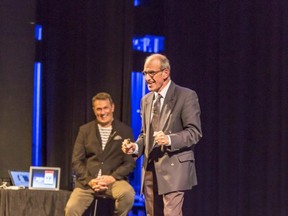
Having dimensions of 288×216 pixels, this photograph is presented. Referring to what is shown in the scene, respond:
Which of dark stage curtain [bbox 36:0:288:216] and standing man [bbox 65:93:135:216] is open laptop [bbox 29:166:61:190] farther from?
dark stage curtain [bbox 36:0:288:216]

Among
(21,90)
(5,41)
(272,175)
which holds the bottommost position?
(272,175)

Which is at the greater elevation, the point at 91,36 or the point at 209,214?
the point at 91,36

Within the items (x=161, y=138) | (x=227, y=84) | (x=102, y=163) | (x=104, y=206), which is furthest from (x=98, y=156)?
(x=161, y=138)

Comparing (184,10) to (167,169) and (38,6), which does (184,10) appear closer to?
(38,6)

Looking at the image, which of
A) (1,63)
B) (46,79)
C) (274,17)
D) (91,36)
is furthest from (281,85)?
(1,63)

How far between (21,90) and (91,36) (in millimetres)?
803

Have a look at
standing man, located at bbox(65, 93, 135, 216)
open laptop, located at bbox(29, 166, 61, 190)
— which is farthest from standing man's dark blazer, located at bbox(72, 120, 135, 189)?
open laptop, located at bbox(29, 166, 61, 190)

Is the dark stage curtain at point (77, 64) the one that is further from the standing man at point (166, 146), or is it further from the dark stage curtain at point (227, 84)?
the standing man at point (166, 146)

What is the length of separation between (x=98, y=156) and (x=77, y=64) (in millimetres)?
1027

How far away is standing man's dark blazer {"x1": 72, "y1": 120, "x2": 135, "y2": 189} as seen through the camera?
5.21m

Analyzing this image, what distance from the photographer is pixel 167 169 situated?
356 centimetres

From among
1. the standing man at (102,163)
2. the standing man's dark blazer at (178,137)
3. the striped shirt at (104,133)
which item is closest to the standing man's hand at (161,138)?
the standing man's dark blazer at (178,137)

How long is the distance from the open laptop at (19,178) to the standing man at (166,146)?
206 centimetres

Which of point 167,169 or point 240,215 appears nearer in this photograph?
point 167,169
